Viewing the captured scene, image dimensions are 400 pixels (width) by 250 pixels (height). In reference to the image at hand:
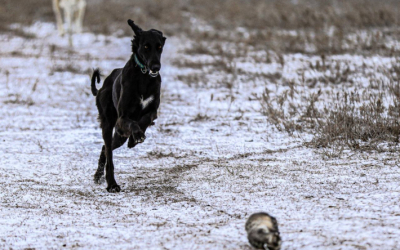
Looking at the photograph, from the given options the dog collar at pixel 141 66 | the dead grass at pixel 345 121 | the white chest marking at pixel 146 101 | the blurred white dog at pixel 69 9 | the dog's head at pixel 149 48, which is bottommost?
the dead grass at pixel 345 121

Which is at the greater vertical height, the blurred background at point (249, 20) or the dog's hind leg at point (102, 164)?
the blurred background at point (249, 20)

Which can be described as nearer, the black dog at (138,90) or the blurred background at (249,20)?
the black dog at (138,90)

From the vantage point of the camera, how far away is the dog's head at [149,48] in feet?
17.2

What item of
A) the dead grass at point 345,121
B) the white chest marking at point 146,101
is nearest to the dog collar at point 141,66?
the white chest marking at point 146,101

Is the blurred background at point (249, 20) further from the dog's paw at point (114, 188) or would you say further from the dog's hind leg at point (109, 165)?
the dog's paw at point (114, 188)

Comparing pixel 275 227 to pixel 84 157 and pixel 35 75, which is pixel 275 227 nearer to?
pixel 84 157

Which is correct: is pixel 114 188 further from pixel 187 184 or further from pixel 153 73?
pixel 153 73

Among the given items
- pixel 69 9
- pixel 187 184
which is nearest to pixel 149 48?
pixel 187 184

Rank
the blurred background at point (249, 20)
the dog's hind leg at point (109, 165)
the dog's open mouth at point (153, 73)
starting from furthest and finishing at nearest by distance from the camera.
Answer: the blurred background at point (249, 20) < the dog's hind leg at point (109, 165) < the dog's open mouth at point (153, 73)

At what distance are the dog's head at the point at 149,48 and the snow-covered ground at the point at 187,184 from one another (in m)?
1.18

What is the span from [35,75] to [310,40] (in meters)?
7.34

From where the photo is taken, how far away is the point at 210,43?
16703 mm

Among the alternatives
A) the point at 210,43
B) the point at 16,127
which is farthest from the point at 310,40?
the point at 16,127

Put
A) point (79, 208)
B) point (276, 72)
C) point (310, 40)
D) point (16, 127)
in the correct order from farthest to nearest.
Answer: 1. point (310, 40)
2. point (276, 72)
3. point (16, 127)
4. point (79, 208)
